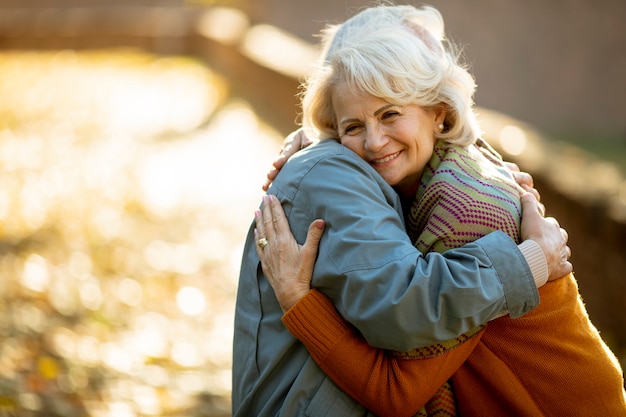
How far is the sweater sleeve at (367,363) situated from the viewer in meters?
2.48

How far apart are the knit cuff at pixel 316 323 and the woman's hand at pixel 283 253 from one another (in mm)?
32

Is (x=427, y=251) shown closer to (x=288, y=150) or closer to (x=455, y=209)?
(x=455, y=209)

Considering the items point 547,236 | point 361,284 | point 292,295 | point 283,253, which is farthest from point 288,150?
point 547,236

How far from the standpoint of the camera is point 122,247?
737cm

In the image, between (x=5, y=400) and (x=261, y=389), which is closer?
(x=261, y=389)

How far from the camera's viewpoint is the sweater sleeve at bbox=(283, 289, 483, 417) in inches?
97.7

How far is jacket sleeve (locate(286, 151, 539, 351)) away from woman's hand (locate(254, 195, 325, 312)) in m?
0.04

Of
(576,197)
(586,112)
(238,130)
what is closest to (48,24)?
(238,130)

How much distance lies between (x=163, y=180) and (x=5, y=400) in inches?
218

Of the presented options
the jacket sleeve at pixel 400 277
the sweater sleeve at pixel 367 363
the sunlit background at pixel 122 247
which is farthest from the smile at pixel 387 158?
the sunlit background at pixel 122 247

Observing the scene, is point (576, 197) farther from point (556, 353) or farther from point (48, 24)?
point (48, 24)

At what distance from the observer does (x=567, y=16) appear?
16.3 m

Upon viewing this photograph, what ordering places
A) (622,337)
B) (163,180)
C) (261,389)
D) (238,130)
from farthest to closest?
(238,130) → (163,180) → (622,337) → (261,389)

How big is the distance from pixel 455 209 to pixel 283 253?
0.54 meters
